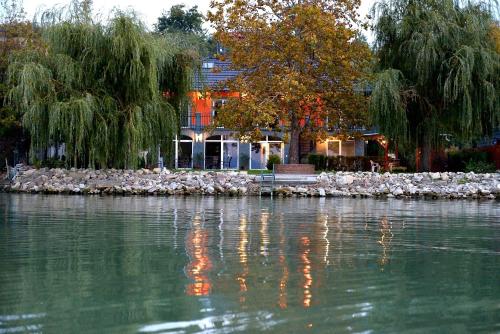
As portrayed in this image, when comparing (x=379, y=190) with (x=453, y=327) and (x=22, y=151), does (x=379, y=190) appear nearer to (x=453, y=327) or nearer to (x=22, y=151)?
(x=22, y=151)

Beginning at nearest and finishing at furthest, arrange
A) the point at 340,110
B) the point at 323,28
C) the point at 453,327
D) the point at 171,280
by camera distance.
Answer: the point at 453,327
the point at 171,280
the point at 323,28
the point at 340,110

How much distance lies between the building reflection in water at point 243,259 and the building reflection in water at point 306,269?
0.52m

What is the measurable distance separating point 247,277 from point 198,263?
1.10m

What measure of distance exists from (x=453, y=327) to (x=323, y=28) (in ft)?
84.8

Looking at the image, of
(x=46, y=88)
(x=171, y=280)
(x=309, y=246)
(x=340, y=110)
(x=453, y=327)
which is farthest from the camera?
(x=340, y=110)

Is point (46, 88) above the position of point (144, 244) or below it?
above

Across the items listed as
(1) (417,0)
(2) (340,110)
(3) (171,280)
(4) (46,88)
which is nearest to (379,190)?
(2) (340,110)

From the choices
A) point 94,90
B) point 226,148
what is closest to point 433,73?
point 94,90

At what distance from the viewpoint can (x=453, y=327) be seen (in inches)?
205

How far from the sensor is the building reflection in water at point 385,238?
28.5ft

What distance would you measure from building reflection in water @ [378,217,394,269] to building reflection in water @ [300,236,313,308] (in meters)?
0.86

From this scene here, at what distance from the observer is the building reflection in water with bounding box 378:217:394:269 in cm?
868

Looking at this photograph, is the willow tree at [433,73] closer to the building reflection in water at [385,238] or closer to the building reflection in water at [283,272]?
the building reflection in water at [385,238]

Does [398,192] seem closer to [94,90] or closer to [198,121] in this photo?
[94,90]
